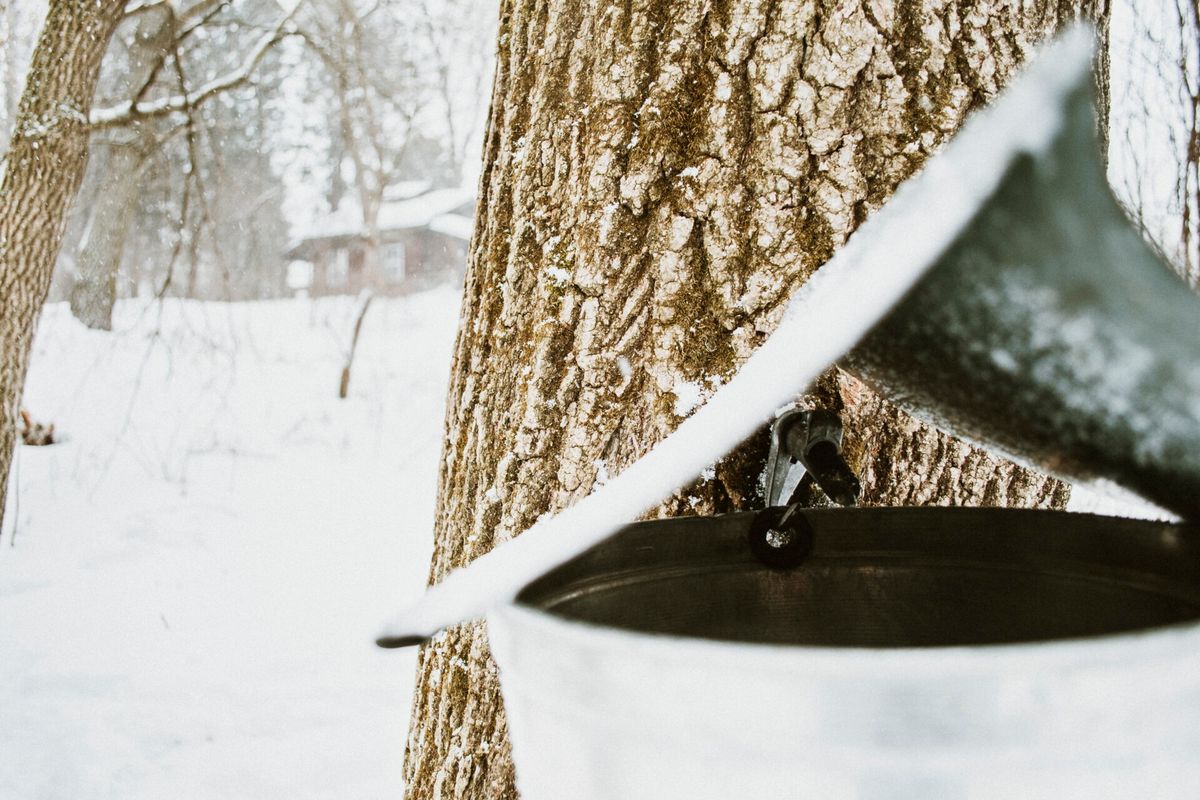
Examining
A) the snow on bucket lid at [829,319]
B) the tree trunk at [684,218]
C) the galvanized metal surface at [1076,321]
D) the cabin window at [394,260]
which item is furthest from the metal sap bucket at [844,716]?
the cabin window at [394,260]

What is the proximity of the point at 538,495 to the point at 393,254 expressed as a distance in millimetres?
37254

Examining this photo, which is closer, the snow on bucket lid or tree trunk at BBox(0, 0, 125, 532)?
the snow on bucket lid

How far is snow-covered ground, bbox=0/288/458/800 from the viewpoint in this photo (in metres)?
2.74

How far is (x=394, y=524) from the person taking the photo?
561cm

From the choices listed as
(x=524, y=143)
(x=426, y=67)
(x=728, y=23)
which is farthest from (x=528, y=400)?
(x=426, y=67)

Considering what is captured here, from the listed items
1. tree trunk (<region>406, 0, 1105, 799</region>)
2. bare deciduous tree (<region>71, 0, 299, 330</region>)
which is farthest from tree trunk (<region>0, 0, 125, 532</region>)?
tree trunk (<region>406, 0, 1105, 799</region>)

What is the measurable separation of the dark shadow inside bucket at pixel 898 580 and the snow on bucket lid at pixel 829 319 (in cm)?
16

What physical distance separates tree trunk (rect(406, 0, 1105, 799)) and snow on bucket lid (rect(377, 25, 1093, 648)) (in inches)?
21.1

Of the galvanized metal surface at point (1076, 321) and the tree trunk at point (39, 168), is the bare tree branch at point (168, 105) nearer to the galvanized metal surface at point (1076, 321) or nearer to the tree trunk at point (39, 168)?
the tree trunk at point (39, 168)

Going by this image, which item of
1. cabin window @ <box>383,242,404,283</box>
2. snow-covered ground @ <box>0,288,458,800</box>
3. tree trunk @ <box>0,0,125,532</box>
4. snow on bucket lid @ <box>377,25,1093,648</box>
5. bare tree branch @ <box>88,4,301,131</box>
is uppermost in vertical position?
cabin window @ <box>383,242,404,283</box>

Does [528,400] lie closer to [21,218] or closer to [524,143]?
[524,143]

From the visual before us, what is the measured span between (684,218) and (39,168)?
4.11 meters

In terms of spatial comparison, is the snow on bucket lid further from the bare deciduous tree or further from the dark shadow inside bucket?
the bare deciduous tree

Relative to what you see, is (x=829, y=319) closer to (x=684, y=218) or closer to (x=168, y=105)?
(x=684, y=218)
